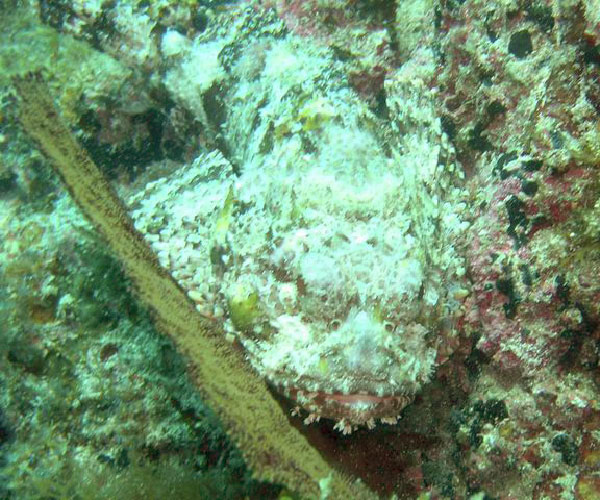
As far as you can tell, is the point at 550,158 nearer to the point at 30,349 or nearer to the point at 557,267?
the point at 557,267

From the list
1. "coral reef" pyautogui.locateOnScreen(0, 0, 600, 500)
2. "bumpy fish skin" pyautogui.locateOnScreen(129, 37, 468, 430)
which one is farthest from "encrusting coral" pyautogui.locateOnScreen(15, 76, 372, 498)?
"bumpy fish skin" pyautogui.locateOnScreen(129, 37, 468, 430)

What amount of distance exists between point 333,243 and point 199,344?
1067 millimetres

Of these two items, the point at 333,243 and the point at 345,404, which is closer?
the point at 345,404

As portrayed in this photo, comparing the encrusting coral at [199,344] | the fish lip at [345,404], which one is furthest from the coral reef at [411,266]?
A: the encrusting coral at [199,344]

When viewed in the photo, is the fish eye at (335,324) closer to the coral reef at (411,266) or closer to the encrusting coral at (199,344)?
the coral reef at (411,266)

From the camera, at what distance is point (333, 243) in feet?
8.80

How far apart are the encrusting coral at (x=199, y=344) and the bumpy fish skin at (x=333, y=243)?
0.39 meters

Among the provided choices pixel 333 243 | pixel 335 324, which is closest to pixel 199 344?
pixel 335 324

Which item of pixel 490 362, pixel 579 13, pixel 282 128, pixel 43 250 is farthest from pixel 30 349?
pixel 579 13

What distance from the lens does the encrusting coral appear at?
5.28 ft

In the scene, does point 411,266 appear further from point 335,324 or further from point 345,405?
point 345,405

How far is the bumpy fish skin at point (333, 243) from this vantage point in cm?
250

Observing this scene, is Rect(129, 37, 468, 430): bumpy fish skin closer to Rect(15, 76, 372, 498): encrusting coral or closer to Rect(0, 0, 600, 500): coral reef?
Rect(0, 0, 600, 500): coral reef

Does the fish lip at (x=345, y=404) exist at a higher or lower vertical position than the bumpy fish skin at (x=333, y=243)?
lower
